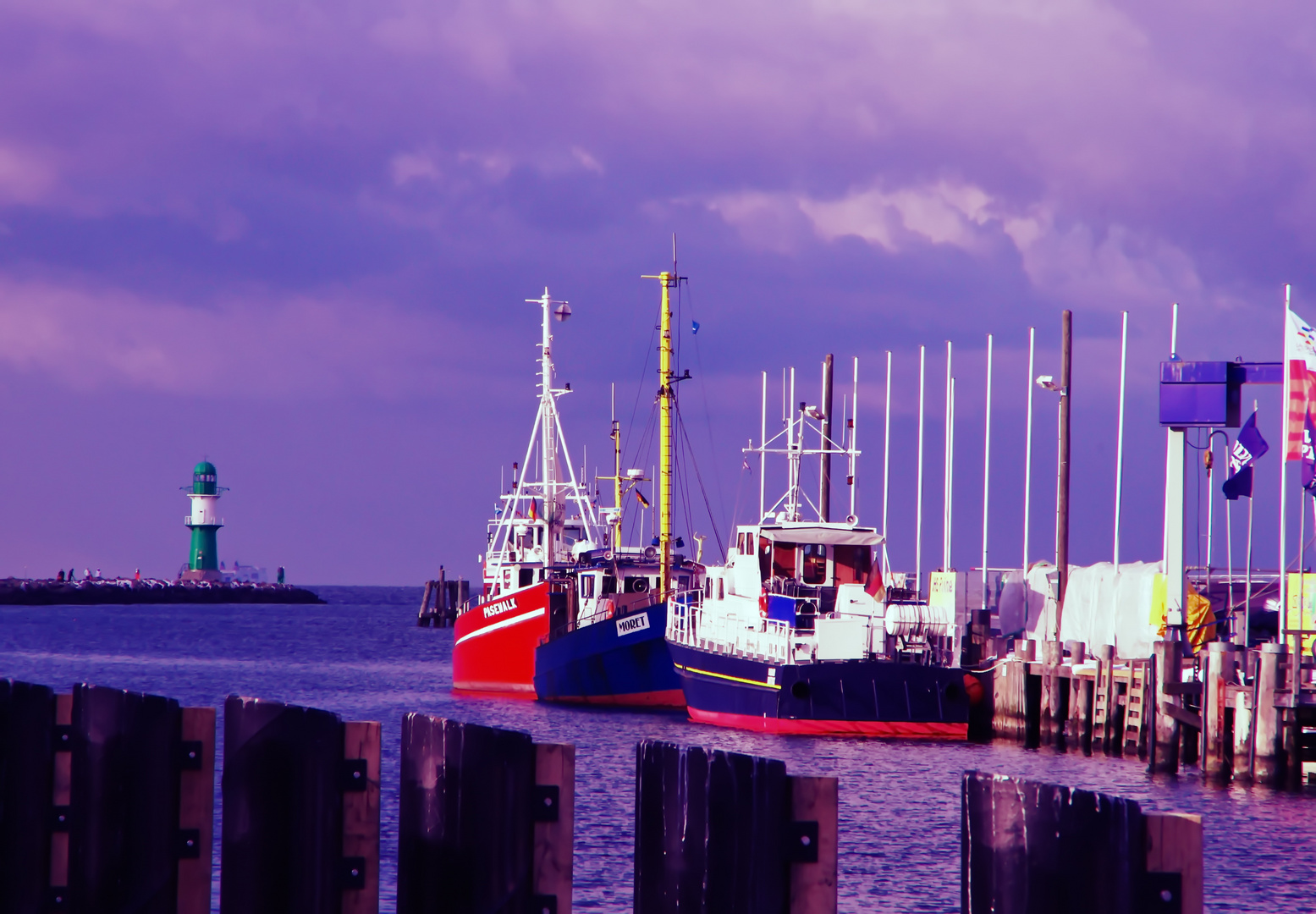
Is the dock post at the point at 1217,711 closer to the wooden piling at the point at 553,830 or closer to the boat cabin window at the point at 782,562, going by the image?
the boat cabin window at the point at 782,562

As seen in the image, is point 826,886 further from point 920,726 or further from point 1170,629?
point 920,726

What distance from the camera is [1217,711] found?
26359mm

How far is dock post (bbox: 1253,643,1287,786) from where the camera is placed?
80.0 feet

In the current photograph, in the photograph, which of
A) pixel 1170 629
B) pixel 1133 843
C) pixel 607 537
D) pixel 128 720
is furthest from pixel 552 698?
pixel 1133 843

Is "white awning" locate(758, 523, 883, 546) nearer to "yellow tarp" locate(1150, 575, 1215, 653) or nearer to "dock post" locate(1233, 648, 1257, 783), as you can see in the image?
"yellow tarp" locate(1150, 575, 1215, 653)

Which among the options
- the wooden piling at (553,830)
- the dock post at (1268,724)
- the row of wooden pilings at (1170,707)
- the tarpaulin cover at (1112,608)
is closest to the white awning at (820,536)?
the row of wooden pilings at (1170,707)

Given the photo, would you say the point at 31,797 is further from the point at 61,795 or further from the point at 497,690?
the point at 497,690

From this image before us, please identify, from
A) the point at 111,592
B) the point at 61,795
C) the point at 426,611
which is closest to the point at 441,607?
the point at 426,611

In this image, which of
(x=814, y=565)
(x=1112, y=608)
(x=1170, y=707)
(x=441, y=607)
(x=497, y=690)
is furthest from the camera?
(x=441, y=607)

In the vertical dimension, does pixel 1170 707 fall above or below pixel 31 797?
below

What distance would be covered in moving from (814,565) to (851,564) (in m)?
0.83

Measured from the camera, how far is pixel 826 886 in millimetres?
5457

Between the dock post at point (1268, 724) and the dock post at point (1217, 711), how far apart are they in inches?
41.4

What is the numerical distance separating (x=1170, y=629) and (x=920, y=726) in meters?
5.65
